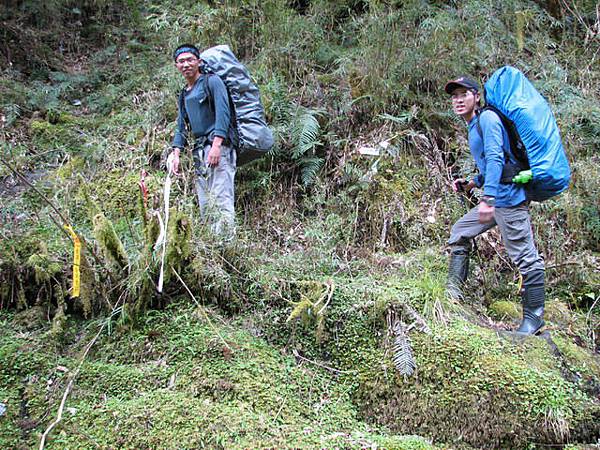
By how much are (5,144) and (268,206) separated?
3509 mm

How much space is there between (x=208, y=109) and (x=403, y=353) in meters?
2.98

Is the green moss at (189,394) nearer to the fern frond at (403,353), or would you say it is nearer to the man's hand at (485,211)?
the fern frond at (403,353)

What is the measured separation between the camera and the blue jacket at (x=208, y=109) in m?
4.67

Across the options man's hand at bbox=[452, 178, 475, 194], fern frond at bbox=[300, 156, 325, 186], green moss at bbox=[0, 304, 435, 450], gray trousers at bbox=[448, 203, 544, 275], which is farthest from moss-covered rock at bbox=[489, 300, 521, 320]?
fern frond at bbox=[300, 156, 325, 186]

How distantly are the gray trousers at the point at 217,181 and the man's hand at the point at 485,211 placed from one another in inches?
86.7

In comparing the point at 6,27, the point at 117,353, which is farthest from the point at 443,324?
the point at 6,27

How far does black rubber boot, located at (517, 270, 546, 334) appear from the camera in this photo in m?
3.96

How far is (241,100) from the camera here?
493cm

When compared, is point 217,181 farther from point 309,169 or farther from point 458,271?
point 458,271

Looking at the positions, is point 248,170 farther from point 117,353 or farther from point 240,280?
point 117,353

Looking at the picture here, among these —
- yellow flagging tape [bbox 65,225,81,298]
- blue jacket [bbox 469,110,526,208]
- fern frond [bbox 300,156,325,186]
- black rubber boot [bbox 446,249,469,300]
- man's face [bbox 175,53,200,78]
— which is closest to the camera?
yellow flagging tape [bbox 65,225,81,298]

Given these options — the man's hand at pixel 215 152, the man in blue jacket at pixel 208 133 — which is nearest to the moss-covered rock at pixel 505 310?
the man in blue jacket at pixel 208 133

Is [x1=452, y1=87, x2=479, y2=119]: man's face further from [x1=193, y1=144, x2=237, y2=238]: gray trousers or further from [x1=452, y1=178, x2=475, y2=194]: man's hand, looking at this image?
[x1=193, y1=144, x2=237, y2=238]: gray trousers

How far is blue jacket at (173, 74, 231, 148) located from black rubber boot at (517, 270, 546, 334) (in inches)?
119
